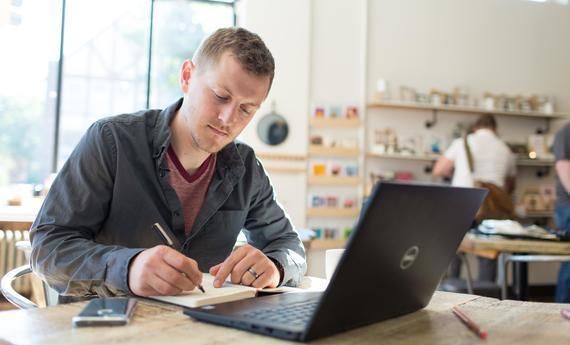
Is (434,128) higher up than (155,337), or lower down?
higher up

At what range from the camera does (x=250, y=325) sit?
0.85 metres

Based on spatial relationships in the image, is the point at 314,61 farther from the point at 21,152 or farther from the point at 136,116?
the point at 136,116

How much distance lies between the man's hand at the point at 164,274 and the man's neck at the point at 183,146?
530 millimetres

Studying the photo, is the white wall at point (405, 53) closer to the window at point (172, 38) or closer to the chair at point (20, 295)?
the window at point (172, 38)

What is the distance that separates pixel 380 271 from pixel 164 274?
38 centimetres

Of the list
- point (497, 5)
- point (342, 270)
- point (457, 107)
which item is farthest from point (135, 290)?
point (497, 5)

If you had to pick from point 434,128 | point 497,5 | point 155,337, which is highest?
point 497,5

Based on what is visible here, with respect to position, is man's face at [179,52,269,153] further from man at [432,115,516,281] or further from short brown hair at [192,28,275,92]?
man at [432,115,516,281]

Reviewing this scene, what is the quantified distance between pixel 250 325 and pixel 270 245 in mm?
768

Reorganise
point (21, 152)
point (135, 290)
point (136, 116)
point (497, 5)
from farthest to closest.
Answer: point (497, 5) < point (21, 152) < point (136, 116) < point (135, 290)

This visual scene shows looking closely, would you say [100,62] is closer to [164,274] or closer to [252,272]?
[252,272]

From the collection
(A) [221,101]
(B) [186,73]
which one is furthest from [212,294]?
(B) [186,73]

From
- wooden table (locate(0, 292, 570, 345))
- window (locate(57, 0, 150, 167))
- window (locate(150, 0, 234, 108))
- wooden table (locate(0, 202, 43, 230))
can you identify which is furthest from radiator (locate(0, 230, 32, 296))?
wooden table (locate(0, 292, 570, 345))

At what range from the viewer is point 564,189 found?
373 cm
